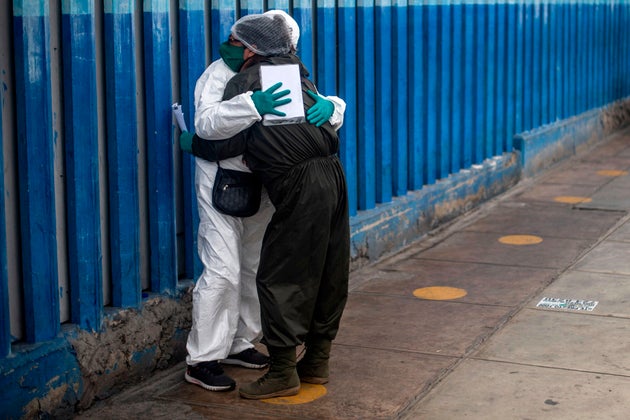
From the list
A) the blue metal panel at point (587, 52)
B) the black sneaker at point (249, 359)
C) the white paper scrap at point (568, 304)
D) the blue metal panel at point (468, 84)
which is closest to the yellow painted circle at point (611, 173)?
the blue metal panel at point (587, 52)

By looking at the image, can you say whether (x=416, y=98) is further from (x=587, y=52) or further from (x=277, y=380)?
(x=587, y=52)

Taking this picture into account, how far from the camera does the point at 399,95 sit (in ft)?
27.8

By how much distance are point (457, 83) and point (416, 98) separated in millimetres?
932

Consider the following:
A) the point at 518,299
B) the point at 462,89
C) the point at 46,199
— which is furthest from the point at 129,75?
the point at 462,89

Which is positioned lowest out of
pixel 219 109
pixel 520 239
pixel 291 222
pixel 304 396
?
pixel 304 396

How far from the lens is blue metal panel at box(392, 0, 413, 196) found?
8.43 metres

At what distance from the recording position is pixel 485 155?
10336mm

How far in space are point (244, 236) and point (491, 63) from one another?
536 cm

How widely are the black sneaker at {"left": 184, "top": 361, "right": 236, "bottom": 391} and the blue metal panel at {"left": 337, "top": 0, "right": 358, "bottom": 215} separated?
8.38 feet

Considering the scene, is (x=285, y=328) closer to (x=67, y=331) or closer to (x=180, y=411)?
(x=180, y=411)

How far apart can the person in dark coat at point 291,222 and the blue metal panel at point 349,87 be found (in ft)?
7.87

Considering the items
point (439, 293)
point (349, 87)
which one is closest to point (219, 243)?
point (439, 293)

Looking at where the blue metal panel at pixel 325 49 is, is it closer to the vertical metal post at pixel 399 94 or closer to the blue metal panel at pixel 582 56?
the vertical metal post at pixel 399 94

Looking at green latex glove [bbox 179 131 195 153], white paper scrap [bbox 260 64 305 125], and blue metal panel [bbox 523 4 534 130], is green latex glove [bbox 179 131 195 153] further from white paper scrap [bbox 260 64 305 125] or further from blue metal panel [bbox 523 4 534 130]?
blue metal panel [bbox 523 4 534 130]
